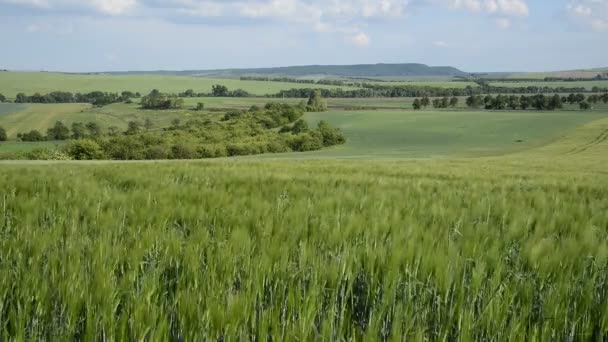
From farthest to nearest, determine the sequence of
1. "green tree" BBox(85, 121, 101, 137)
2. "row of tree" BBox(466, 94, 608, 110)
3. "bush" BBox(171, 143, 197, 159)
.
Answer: "green tree" BBox(85, 121, 101, 137)
"row of tree" BBox(466, 94, 608, 110)
"bush" BBox(171, 143, 197, 159)

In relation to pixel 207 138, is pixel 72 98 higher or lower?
higher

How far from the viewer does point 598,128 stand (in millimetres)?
47219

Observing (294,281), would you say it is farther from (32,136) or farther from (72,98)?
(72,98)

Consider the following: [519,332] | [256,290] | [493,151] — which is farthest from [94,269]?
[493,151]

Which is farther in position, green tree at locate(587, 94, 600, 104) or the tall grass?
green tree at locate(587, 94, 600, 104)

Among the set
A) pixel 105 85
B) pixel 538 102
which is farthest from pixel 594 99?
pixel 105 85

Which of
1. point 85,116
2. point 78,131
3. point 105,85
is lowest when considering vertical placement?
point 78,131

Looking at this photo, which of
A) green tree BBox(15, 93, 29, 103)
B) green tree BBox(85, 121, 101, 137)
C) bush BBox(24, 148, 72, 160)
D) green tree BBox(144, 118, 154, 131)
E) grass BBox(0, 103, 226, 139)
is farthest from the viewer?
green tree BBox(15, 93, 29, 103)

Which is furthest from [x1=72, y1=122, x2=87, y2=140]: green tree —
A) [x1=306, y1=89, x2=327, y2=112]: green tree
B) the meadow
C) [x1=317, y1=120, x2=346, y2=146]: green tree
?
the meadow

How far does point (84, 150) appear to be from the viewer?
5416 centimetres

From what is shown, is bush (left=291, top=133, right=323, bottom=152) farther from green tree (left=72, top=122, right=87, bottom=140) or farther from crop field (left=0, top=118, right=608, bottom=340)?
crop field (left=0, top=118, right=608, bottom=340)

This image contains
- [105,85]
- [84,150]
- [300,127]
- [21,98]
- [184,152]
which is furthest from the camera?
[105,85]

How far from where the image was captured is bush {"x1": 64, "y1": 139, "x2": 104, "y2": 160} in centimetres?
5403

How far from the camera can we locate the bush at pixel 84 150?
5403cm
